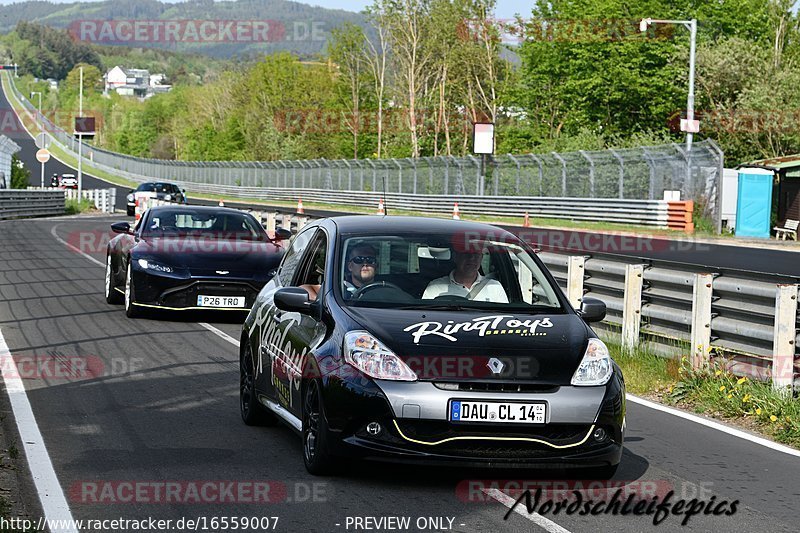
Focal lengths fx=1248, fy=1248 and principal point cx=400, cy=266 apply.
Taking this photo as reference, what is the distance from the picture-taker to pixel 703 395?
402 inches

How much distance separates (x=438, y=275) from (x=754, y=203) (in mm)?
35937

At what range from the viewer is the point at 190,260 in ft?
50.8

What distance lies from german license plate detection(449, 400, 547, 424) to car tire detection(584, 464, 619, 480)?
704mm

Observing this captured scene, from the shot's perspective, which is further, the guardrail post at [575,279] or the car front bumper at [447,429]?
the guardrail post at [575,279]

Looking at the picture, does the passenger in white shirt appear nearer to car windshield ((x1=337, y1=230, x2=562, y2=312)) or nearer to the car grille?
car windshield ((x1=337, y1=230, x2=562, y2=312))

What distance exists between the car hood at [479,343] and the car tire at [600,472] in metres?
0.65

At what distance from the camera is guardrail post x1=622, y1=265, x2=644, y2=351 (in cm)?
1240

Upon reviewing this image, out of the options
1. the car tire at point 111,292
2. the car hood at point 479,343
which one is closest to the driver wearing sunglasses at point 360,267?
the car hood at point 479,343

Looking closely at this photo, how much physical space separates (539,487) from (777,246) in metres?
31.7

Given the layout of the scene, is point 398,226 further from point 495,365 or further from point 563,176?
point 563,176

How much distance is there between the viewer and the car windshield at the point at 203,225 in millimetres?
16484

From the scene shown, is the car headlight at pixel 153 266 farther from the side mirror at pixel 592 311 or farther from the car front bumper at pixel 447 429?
the car front bumper at pixel 447 429

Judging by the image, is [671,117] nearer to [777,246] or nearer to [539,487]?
[777,246]

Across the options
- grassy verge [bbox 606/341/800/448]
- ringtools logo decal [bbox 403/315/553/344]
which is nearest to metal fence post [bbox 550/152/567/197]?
grassy verge [bbox 606/341/800/448]
